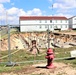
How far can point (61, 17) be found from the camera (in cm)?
8225

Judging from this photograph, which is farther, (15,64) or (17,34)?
(17,34)

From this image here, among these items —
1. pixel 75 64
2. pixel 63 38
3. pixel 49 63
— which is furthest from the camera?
pixel 63 38

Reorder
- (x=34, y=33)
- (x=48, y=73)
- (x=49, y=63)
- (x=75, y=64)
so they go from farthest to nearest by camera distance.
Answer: (x=34, y=33) → (x=75, y=64) → (x=49, y=63) → (x=48, y=73)

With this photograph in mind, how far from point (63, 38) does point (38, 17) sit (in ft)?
128

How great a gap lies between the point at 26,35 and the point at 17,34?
6.21ft

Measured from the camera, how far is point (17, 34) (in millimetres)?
44031

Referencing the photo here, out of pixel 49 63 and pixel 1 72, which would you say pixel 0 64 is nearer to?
pixel 1 72

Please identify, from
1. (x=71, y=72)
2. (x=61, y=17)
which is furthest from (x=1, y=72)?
(x=61, y=17)

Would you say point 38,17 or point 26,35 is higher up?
point 38,17

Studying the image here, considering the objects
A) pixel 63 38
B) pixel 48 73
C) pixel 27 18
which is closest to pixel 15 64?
pixel 48 73

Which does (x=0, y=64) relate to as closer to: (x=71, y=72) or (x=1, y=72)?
(x=1, y=72)

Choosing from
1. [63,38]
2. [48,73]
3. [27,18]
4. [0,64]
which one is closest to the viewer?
[48,73]

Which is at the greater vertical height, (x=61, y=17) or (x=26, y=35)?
(x=61, y=17)

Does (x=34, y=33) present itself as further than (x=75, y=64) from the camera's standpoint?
Yes
